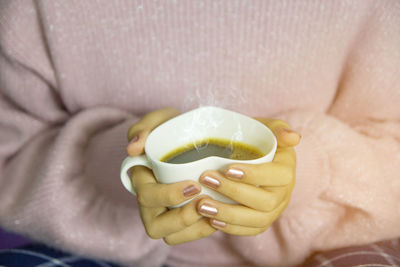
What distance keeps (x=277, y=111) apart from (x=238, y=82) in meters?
0.13

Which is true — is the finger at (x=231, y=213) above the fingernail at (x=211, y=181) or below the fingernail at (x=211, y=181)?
below

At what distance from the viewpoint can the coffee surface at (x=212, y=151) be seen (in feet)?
2.04

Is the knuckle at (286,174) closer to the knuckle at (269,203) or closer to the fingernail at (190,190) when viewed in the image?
the knuckle at (269,203)

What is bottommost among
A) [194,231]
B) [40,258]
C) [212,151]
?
[40,258]

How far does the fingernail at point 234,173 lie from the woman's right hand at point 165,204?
5 centimetres

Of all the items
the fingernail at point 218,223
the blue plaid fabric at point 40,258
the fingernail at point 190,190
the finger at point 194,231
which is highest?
the fingernail at point 190,190

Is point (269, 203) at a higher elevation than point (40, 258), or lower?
higher

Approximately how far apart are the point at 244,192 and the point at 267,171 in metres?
0.05

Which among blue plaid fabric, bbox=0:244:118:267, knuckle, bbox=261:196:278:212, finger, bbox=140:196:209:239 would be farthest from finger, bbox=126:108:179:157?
blue plaid fabric, bbox=0:244:118:267

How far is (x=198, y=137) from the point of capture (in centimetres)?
65

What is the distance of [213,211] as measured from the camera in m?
0.56

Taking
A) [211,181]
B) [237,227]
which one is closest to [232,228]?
[237,227]

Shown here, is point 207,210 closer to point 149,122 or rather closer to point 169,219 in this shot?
point 169,219

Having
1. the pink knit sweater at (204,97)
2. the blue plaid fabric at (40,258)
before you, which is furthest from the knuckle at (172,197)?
the blue plaid fabric at (40,258)
